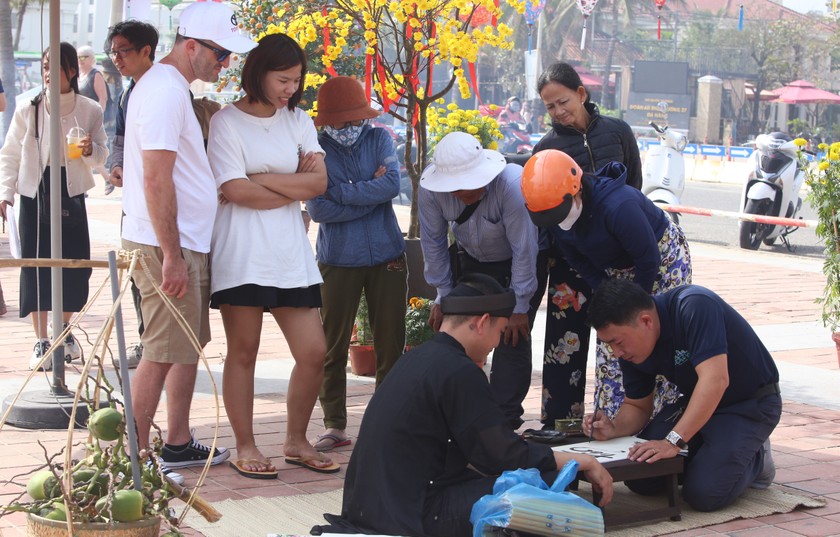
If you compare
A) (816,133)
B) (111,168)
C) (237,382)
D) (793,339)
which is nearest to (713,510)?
(237,382)

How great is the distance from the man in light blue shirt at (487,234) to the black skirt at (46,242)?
2.44 metres

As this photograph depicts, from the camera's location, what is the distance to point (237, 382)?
465 cm

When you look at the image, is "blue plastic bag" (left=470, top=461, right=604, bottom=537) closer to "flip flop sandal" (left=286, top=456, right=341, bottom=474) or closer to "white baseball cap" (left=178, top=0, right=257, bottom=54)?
"flip flop sandal" (left=286, top=456, right=341, bottom=474)

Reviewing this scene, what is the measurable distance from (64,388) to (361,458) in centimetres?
251

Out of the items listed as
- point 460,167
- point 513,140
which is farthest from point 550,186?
point 513,140

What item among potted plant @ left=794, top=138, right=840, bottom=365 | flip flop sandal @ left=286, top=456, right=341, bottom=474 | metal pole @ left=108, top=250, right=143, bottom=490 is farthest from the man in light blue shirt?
potted plant @ left=794, top=138, right=840, bottom=365

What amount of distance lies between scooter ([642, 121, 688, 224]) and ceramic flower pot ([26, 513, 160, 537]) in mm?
12364

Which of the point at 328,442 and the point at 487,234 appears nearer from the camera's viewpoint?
the point at 487,234

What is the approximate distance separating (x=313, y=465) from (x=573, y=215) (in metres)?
1.53

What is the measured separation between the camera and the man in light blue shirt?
4766 mm

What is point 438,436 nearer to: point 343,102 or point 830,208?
point 343,102

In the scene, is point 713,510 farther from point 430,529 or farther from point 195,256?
point 195,256

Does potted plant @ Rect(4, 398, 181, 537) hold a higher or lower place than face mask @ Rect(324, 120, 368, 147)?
lower

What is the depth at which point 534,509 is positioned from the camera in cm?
345
